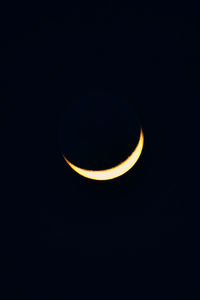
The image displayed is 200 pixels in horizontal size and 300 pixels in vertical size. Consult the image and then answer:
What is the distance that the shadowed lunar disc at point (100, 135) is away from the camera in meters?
1.30

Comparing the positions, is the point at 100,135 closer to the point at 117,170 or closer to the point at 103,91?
the point at 117,170

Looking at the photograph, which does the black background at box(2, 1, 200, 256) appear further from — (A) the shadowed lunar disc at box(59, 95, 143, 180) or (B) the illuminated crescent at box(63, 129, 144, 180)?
(A) the shadowed lunar disc at box(59, 95, 143, 180)

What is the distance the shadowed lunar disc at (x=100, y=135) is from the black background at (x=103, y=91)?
230 mm

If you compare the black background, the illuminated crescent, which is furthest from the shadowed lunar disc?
the black background

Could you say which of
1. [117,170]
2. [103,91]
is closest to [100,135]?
[117,170]

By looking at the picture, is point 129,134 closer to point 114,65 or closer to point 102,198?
point 102,198

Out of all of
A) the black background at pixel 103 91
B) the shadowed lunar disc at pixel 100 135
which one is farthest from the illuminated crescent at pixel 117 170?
the black background at pixel 103 91

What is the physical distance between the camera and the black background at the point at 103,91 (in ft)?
5.22

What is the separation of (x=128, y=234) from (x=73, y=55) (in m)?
1.02

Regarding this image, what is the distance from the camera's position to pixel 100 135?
1.30m

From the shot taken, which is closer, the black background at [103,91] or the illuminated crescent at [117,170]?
the illuminated crescent at [117,170]

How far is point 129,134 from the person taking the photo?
1.34 metres

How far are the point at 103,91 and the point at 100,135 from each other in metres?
0.48

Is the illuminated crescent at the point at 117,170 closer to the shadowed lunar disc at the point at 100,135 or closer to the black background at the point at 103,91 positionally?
the shadowed lunar disc at the point at 100,135
